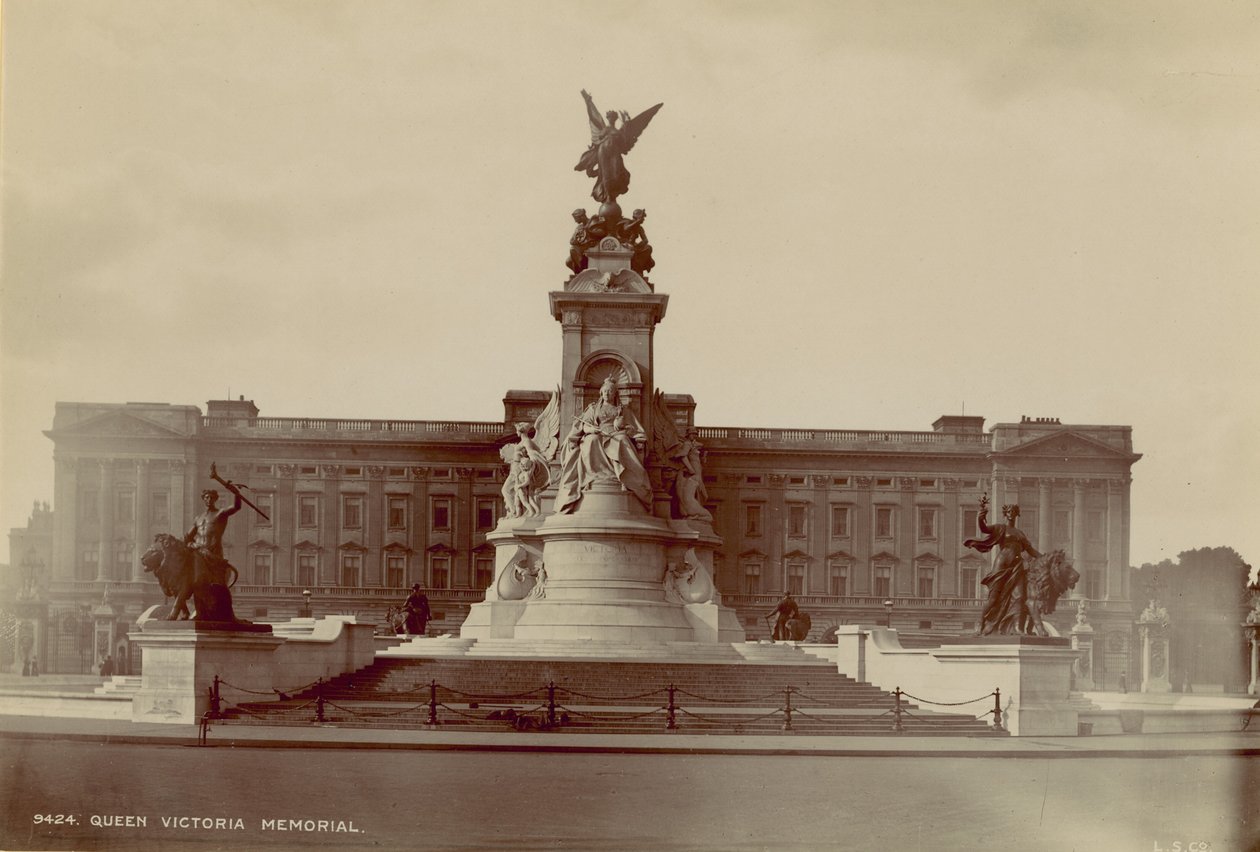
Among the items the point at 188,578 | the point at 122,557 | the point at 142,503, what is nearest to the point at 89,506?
the point at 142,503

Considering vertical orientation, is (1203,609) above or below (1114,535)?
below

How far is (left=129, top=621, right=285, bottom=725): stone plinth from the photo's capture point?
1208 inches

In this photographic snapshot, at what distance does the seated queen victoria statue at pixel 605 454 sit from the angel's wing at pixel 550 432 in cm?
214

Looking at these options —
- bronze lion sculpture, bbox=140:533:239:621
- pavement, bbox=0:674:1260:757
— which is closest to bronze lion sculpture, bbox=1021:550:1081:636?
pavement, bbox=0:674:1260:757

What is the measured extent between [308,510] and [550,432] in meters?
58.6

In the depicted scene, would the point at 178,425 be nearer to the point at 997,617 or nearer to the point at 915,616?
the point at 915,616

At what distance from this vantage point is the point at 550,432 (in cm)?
4791

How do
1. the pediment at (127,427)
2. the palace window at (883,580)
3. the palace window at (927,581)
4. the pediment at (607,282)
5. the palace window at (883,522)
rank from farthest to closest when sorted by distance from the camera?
1. the palace window at (883,522)
2. the palace window at (883,580)
3. the palace window at (927,581)
4. the pediment at (127,427)
5. the pediment at (607,282)

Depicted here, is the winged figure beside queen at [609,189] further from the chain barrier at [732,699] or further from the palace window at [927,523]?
the palace window at [927,523]

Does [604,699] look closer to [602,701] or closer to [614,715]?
[602,701]

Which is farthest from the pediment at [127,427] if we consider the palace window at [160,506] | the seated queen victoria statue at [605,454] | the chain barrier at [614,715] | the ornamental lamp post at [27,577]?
the chain barrier at [614,715]

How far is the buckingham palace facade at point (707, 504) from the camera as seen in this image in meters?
99.5

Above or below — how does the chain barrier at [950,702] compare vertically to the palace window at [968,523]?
below

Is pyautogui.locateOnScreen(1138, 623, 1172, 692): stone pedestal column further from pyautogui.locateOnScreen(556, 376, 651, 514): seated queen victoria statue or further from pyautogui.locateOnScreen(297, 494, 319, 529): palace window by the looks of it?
pyautogui.locateOnScreen(297, 494, 319, 529): palace window
